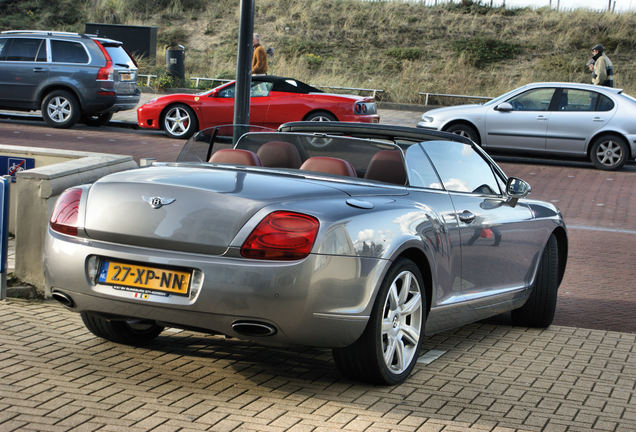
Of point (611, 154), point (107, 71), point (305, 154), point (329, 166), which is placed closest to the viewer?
point (329, 166)

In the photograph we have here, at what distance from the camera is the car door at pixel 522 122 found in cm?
1833

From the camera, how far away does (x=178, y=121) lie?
1975cm

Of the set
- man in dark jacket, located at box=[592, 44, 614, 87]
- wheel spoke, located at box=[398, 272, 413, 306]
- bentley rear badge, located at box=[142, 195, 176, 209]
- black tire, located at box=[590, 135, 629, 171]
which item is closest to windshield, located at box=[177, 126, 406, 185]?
wheel spoke, located at box=[398, 272, 413, 306]

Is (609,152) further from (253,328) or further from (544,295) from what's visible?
(253,328)

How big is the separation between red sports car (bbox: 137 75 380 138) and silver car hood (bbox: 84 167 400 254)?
552 inches

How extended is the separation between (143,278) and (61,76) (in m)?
16.4

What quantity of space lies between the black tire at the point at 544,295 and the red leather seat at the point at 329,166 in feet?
6.76

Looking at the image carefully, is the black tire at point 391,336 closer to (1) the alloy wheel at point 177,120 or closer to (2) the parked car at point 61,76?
(1) the alloy wheel at point 177,120

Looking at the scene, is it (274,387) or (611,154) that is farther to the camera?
(611,154)

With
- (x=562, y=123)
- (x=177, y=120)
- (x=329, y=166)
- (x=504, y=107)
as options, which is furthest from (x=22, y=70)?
(x=329, y=166)

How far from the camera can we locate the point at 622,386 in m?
5.47

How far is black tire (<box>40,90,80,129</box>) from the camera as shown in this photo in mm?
20250

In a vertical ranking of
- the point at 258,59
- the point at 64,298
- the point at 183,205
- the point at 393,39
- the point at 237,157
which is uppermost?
the point at 393,39

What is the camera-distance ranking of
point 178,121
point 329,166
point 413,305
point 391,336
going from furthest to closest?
point 178,121 → point 329,166 → point 413,305 → point 391,336
